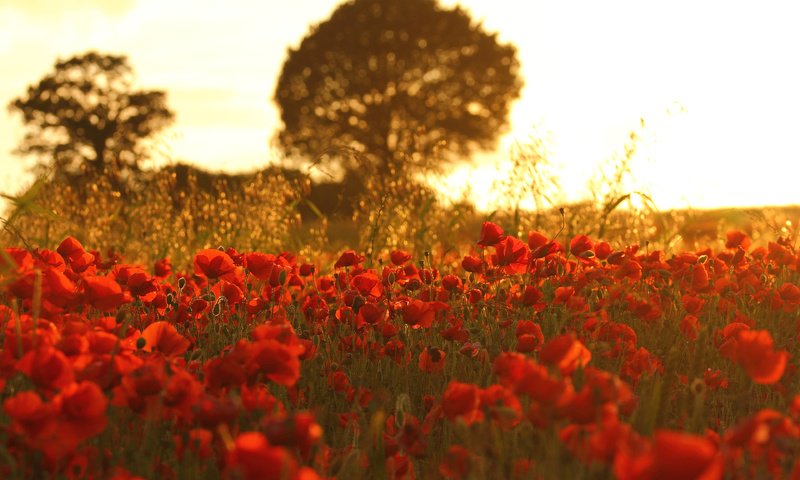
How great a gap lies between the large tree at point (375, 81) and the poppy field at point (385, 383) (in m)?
23.9

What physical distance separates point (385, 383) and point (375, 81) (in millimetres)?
25420

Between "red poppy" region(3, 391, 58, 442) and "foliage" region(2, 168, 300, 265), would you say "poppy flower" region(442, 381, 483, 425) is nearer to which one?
"red poppy" region(3, 391, 58, 442)

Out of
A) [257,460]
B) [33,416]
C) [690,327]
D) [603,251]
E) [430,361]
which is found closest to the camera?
[257,460]

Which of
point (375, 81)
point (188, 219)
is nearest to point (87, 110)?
point (375, 81)

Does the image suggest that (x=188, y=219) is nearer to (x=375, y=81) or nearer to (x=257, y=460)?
(x=257, y=460)

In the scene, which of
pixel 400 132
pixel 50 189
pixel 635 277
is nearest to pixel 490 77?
pixel 400 132

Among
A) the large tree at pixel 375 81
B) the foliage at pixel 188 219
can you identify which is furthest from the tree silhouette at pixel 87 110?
the foliage at pixel 188 219

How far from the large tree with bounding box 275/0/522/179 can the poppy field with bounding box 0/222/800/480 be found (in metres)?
23.9

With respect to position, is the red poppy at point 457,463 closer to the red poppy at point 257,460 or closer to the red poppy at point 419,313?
the red poppy at point 257,460

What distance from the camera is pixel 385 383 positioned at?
279 centimetres

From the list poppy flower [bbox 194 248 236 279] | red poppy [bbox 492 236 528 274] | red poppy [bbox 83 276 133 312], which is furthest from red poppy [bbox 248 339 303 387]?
red poppy [bbox 492 236 528 274]

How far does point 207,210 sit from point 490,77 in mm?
23747

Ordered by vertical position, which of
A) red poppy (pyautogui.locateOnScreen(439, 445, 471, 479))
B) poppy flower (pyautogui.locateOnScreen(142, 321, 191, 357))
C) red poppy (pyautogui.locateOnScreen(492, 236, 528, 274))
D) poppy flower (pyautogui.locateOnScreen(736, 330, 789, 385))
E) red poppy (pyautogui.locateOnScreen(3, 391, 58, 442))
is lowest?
red poppy (pyautogui.locateOnScreen(439, 445, 471, 479))

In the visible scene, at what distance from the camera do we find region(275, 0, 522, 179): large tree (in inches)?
1082
